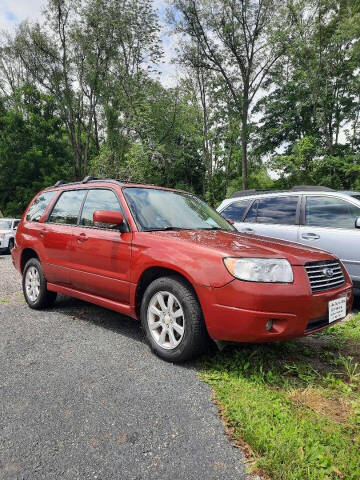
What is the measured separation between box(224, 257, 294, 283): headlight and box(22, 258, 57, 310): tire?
9.83ft

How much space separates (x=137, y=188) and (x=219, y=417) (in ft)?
8.40

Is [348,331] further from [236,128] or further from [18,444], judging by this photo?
[236,128]

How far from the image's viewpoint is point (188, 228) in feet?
12.2

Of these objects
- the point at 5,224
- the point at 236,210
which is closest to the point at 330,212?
the point at 236,210

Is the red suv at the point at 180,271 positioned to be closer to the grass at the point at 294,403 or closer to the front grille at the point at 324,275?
the front grille at the point at 324,275

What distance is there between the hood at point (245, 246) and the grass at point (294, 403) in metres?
0.95

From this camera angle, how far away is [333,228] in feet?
16.9

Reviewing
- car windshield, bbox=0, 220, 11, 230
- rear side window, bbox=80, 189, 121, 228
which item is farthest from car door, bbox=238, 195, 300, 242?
car windshield, bbox=0, 220, 11, 230

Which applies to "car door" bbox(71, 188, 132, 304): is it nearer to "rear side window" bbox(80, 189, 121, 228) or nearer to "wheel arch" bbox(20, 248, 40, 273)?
"rear side window" bbox(80, 189, 121, 228)

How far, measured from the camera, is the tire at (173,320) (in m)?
2.90

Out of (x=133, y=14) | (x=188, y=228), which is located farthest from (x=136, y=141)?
(x=188, y=228)

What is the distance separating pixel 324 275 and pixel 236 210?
3503 millimetres

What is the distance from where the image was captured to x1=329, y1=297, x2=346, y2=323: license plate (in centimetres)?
299

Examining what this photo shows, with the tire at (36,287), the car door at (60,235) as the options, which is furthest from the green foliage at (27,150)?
the car door at (60,235)
